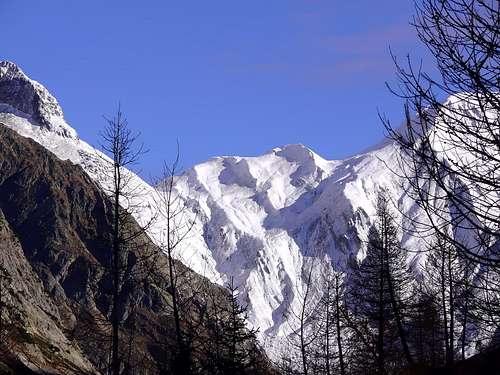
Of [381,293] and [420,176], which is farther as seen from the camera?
[381,293]

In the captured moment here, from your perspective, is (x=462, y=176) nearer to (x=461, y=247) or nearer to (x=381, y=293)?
(x=461, y=247)

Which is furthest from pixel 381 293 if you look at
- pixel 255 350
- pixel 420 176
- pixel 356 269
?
pixel 420 176

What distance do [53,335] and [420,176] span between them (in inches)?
3114

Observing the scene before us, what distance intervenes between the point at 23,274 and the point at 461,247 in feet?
324

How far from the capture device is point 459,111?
8.37m

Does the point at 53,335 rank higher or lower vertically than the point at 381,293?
higher

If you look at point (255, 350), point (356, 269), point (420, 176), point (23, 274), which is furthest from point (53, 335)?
point (420, 176)

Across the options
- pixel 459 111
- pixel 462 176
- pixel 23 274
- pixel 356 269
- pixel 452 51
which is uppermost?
pixel 23 274

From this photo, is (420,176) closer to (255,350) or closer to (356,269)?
(255,350)

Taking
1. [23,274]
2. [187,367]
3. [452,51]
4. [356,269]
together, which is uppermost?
[23,274]

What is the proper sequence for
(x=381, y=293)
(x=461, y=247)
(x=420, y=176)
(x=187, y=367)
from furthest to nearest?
(x=381, y=293)
(x=187, y=367)
(x=420, y=176)
(x=461, y=247)

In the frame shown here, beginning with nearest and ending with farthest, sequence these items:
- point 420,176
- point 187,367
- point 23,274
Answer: point 420,176, point 187,367, point 23,274

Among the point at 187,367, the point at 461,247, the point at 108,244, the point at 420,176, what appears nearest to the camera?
the point at 461,247

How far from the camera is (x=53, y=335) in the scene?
8212 centimetres
